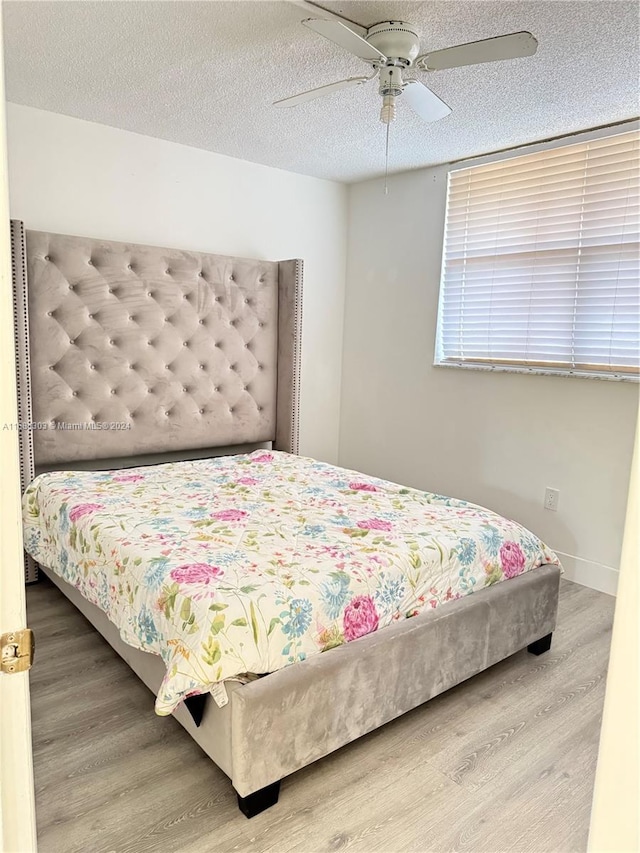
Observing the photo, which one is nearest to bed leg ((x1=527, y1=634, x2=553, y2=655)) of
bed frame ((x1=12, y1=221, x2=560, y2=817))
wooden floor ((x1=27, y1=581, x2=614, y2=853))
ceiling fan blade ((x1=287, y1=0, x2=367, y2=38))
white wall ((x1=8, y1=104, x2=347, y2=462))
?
bed frame ((x1=12, y1=221, x2=560, y2=817))

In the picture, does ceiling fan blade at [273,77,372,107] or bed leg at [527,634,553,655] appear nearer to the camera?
ceiling fan blade at [273,77,372,107]

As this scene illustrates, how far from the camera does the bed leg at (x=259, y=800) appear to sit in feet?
5.54

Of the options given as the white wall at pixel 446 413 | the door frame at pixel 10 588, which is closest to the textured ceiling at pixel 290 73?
the white wall at pixel 446 413

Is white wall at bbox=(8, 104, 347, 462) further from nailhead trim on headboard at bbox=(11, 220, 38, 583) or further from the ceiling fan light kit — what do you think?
the ceiling fan light kit

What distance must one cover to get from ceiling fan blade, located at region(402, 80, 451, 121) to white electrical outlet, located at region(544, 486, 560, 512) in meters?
2.08

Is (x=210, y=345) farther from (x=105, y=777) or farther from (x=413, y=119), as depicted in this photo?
(x=105, y=777)

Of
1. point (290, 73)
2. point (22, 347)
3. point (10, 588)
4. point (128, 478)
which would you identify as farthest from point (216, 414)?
point (10, 588)

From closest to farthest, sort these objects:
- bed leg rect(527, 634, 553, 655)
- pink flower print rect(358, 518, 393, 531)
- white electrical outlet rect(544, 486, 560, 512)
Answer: pink flower print rect(358, 518, 393, 531) < bed leg rect(527, 634, 553, 655) < white electrical outlet rect(544, 486, 560, 512)

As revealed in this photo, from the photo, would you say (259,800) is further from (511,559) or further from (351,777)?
(511,559)

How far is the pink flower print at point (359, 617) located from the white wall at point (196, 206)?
257 centimetres

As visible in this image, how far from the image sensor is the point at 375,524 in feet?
7.97

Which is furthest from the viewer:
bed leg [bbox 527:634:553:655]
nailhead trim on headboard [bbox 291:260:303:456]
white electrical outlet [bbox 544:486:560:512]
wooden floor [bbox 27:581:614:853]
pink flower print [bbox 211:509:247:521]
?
nailhead trim on headboard [bbox 291:260:303:456]

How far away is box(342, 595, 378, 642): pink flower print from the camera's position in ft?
6.18

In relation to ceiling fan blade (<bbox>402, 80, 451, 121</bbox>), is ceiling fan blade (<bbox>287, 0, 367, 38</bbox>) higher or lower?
higher
